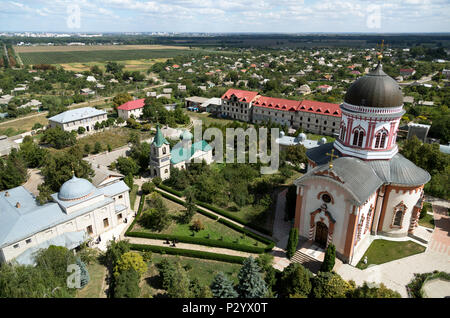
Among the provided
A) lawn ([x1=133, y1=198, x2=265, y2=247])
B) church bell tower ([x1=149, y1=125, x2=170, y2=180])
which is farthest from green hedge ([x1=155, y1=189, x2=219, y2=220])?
church bell tower ([x1=149, y1=125, x2=170, y2=180])

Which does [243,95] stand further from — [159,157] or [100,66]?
[100,66]

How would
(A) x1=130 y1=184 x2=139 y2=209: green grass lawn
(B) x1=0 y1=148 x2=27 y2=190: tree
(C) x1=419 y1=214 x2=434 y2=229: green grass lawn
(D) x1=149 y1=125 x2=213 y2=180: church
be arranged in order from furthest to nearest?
(D) x1=149 y1=125 x2=213 y2=180: church, (B) x1=0 y1=148 x2=27 y2=190: tree, (A) x1=130 y1=184 x2=139 y2=209: green grass lawn, (C) x1=419 y1=214 x2=434 y2=229: green grass lawn

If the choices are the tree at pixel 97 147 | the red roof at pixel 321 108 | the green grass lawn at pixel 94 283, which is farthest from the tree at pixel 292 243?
the red roof at pixel 321 108

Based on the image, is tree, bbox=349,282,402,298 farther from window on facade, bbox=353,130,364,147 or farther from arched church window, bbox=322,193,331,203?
window on facade, bbox=353,130,364,147

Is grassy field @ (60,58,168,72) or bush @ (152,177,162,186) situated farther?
grassy field @ (60,58,168,72)

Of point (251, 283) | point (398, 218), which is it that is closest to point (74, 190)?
point (251, 283)
